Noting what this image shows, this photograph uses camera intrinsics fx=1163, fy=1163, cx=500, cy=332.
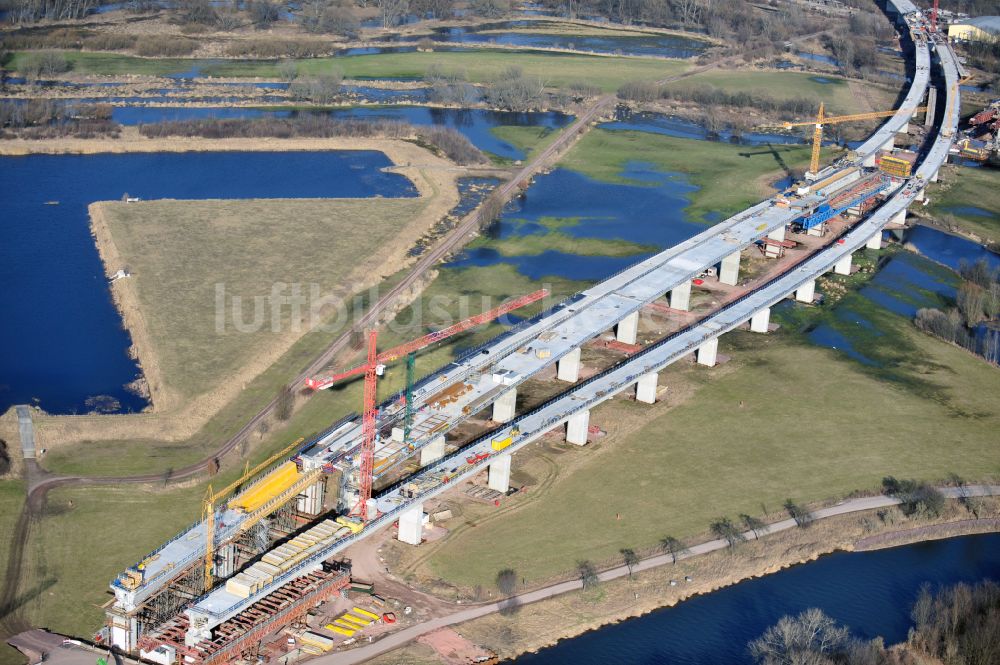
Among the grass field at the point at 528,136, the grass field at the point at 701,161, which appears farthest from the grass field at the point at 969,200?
the grass field at the point at 528,136

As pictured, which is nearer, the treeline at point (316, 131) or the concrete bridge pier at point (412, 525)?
the concrete bridge pier at point (412, 525)

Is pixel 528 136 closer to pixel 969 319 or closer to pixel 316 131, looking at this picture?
pixel 316 131

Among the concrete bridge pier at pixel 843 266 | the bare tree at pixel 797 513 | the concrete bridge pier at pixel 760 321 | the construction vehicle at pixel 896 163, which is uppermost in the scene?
the construction vehicle at pixel 896 163

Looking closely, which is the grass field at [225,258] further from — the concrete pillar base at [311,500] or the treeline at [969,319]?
the treeline at [969,319]

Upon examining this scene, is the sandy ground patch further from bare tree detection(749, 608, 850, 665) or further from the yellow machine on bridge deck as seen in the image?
bare tree detection(749, 608, 850, 665)

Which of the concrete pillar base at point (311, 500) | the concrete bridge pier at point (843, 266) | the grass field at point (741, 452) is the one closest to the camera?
the concrete pillar base at point (311, 500)

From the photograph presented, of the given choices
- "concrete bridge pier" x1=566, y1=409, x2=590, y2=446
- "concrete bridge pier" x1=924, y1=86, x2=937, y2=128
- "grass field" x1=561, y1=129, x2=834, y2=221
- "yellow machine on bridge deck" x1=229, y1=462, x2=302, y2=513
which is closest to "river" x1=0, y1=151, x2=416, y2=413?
"yellow machine on bridge deck" x1=229, y1=462, x2=302, y2=513

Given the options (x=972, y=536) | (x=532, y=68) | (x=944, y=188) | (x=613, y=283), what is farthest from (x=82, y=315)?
(x=532, y=68)
